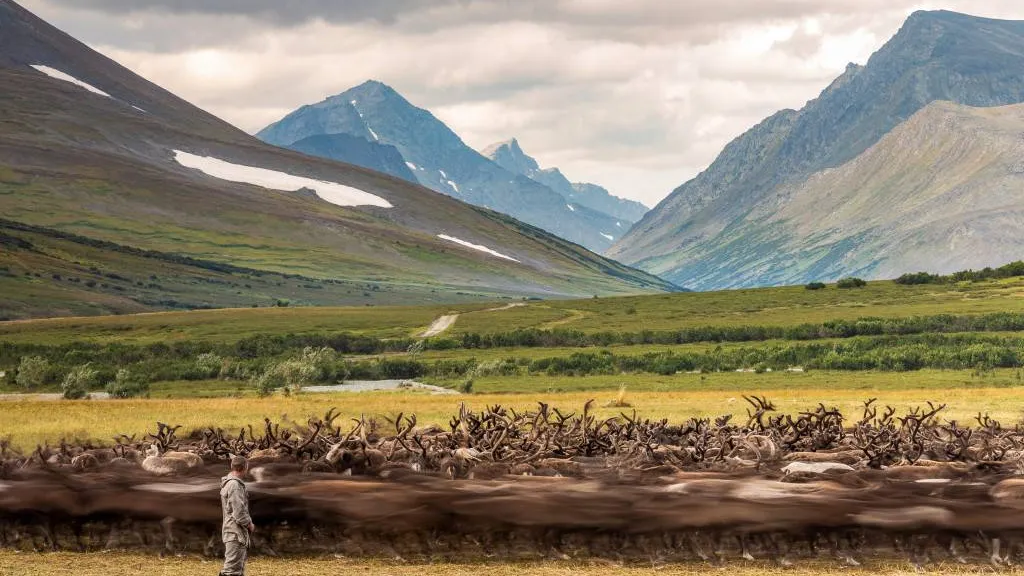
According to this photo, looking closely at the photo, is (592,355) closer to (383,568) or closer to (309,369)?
(309,369)

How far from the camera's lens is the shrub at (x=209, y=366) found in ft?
304

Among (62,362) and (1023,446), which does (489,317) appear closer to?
(62,362)

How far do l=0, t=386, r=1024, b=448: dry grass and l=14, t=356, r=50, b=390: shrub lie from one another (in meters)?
24.0

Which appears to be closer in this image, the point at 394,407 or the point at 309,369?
the point at 394,407

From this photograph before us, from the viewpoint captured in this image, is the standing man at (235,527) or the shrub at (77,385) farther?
the shrub at (77,385)

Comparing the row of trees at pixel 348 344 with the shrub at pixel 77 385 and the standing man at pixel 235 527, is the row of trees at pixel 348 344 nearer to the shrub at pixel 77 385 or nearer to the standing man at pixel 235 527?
the shrub at pixel 77 385

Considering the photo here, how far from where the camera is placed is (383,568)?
66.6 ft

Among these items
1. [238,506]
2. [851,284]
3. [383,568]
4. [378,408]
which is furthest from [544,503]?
[851,284]

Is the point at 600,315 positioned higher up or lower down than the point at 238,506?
lower down

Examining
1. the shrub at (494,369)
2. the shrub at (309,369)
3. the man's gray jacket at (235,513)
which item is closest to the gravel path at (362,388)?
the shrub at (309,369)

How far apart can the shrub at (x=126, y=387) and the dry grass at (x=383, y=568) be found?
56.4 m

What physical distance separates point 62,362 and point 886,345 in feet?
241

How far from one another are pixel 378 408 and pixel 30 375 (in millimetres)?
38185

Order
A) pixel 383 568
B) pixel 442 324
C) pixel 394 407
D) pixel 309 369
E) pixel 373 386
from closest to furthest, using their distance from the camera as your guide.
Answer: pixel 383 568
pixel 394 407
pixel 373 386
pixel 309 369
pixel 442 324
